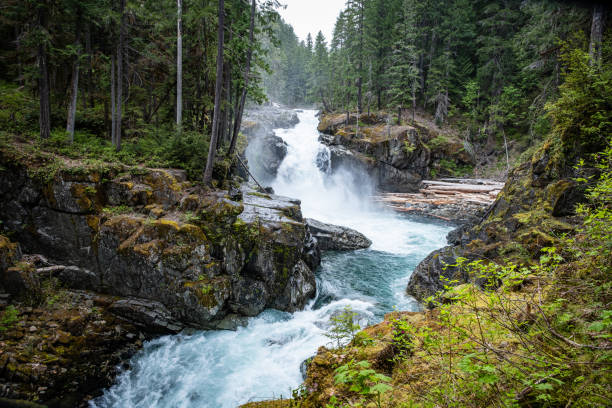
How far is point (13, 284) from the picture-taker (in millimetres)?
7008

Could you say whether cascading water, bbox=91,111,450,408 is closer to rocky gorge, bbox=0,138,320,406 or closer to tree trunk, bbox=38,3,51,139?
rocky gorge, bbox=0,138,320,406

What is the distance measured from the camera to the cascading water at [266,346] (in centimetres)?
600

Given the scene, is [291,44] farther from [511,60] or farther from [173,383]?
[173,383]

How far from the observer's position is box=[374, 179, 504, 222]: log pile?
58.9ft

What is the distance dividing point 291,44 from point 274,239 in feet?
214

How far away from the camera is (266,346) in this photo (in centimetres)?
734

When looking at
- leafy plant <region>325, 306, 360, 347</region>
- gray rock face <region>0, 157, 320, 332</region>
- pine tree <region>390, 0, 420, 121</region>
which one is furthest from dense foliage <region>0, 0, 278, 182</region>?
pine tree <region>390, 0, 420, 121</region>

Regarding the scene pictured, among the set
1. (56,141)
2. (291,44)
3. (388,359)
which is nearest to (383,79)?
(56,141)

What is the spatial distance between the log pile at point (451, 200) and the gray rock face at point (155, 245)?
14.5m

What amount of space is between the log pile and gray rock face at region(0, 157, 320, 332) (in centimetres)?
1453

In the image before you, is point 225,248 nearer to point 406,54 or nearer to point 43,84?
point 43,84

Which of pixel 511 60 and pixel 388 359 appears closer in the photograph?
pixel 388 359

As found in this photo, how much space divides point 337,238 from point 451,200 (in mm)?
9963

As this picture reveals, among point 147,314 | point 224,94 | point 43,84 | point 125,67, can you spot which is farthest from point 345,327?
point 125,67
